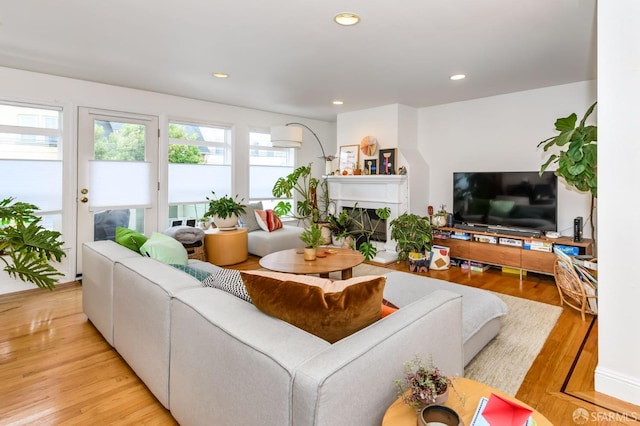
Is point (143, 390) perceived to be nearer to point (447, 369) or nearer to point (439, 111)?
point (447, 369)

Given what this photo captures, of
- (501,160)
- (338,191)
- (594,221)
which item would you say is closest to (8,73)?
(338,191)

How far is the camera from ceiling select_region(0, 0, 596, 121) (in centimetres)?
228

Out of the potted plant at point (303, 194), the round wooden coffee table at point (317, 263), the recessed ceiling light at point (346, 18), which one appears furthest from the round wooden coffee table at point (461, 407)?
the potted plant at point (303, 194)

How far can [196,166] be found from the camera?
499 centimetres

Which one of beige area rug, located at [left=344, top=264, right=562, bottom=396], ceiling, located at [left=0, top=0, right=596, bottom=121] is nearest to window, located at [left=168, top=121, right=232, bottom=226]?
ceiling, located at [left=0, top=0, right=596, bottom=121]

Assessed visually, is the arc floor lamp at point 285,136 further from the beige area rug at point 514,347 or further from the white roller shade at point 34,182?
the beige area rug at point 514,347

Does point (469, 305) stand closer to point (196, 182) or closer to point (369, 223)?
point (369, 223)

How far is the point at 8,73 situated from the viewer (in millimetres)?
3506

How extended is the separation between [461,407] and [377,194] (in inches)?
172

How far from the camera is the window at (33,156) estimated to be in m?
3.57

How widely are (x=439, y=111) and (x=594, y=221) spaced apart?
2426 millimetres

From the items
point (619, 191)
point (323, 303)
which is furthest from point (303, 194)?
point (323, 303)

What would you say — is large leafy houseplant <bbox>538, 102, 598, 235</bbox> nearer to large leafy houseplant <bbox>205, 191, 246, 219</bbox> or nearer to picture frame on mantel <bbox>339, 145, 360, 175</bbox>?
picture frame on mantel <bbox>339, 145, 360, 175</bbox>

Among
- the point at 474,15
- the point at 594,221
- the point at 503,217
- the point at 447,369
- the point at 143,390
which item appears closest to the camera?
the point at 447,369
